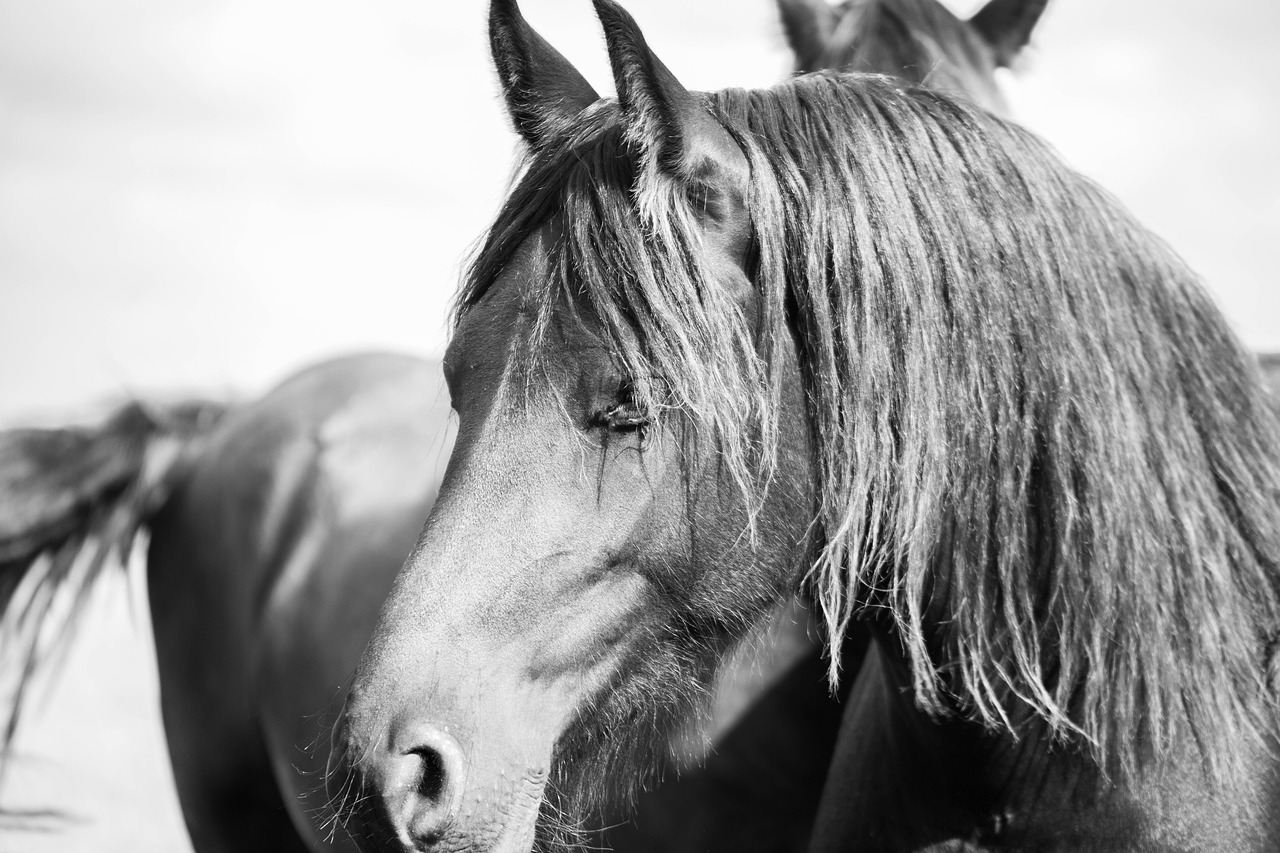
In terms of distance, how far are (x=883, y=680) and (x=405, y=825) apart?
0.99 m

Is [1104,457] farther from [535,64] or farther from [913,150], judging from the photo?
[535,64]

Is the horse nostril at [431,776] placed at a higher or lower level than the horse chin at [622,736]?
higher

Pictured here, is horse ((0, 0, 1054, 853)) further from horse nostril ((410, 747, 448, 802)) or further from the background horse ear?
horse nostril ((410, 747, 448, 802))

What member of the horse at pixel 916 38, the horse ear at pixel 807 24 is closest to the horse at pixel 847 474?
the horse at pixel 916 38

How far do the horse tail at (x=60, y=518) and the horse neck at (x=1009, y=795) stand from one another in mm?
2553

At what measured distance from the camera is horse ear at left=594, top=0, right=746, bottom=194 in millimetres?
1447

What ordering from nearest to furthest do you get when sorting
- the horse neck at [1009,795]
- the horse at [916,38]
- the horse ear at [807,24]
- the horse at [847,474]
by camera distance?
the horse at [847,474] < the horse neck at [1009,795] < the horse at [916,38] < the horse ear at [807,24]

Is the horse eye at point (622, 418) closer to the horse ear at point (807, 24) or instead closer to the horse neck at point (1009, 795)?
the horse neck at point (1009, 795)

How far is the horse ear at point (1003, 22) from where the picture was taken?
3754 mm

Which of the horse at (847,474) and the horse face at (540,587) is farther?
the horse at (847,474)

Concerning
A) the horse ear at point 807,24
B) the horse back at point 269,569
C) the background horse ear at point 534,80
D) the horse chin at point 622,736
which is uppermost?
the background horse ear at point 534,80

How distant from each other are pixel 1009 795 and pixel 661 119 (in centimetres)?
121

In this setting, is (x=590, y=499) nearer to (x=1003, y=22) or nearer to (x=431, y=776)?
(x=431, y=776)

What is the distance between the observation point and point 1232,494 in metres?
1.68
